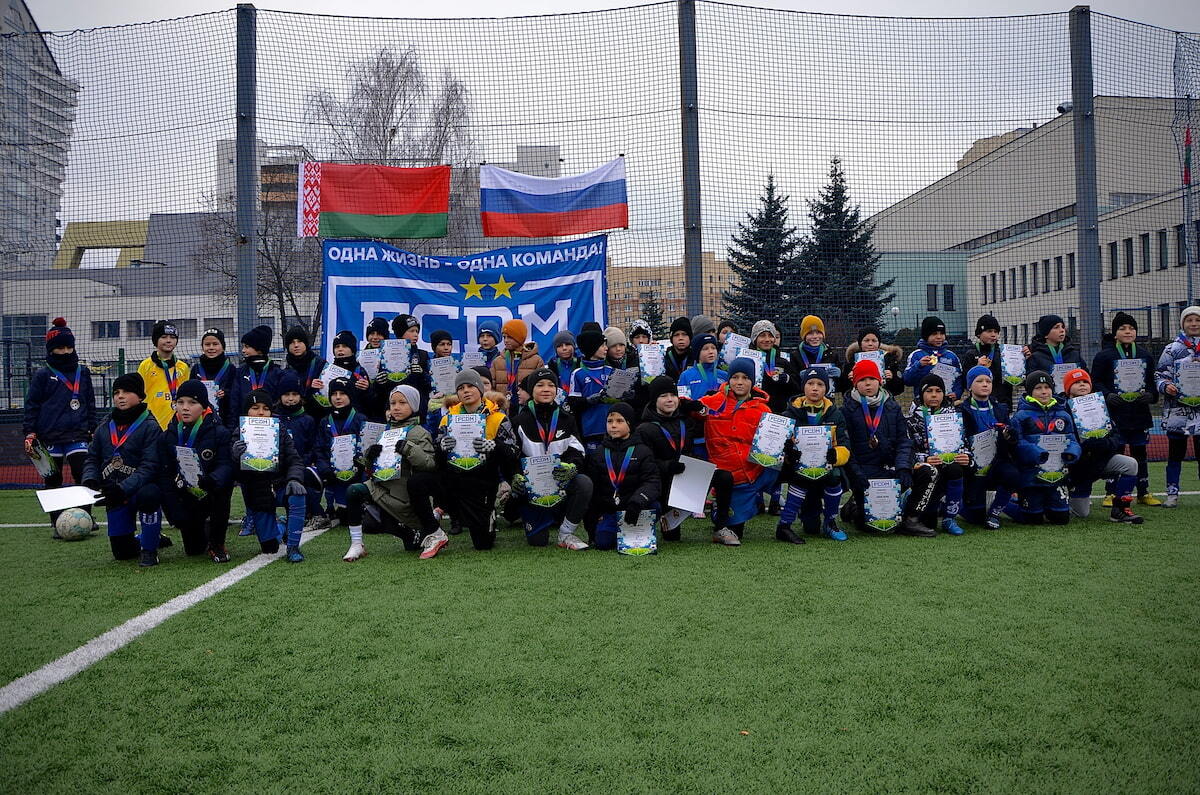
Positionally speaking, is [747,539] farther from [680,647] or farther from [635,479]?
[680,647]

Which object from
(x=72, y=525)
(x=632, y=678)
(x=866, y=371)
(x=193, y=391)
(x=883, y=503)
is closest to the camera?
(x=632, y=678)

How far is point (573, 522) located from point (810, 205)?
4975mm

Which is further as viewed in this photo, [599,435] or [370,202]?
[370,202]

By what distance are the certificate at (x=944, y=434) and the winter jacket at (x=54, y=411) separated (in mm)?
7209

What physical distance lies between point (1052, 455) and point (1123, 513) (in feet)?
2.60

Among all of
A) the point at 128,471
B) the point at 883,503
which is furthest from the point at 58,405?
the point at 883,503

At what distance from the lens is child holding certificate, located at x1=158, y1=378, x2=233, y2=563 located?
6387 millimetres

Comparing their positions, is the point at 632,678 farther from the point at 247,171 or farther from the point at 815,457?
the point at 247,171

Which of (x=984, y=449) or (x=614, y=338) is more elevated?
(x=614, y=338)

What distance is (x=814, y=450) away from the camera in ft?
22.3

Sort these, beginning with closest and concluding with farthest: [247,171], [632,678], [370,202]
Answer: [632,678], [247,171], [370,202]

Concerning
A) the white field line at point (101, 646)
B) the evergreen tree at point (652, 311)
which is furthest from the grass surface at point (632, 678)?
the evergreen tree at point (652, 311)

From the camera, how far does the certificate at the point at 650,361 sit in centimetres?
769

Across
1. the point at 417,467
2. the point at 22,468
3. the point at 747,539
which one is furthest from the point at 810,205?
the point at 22,468
